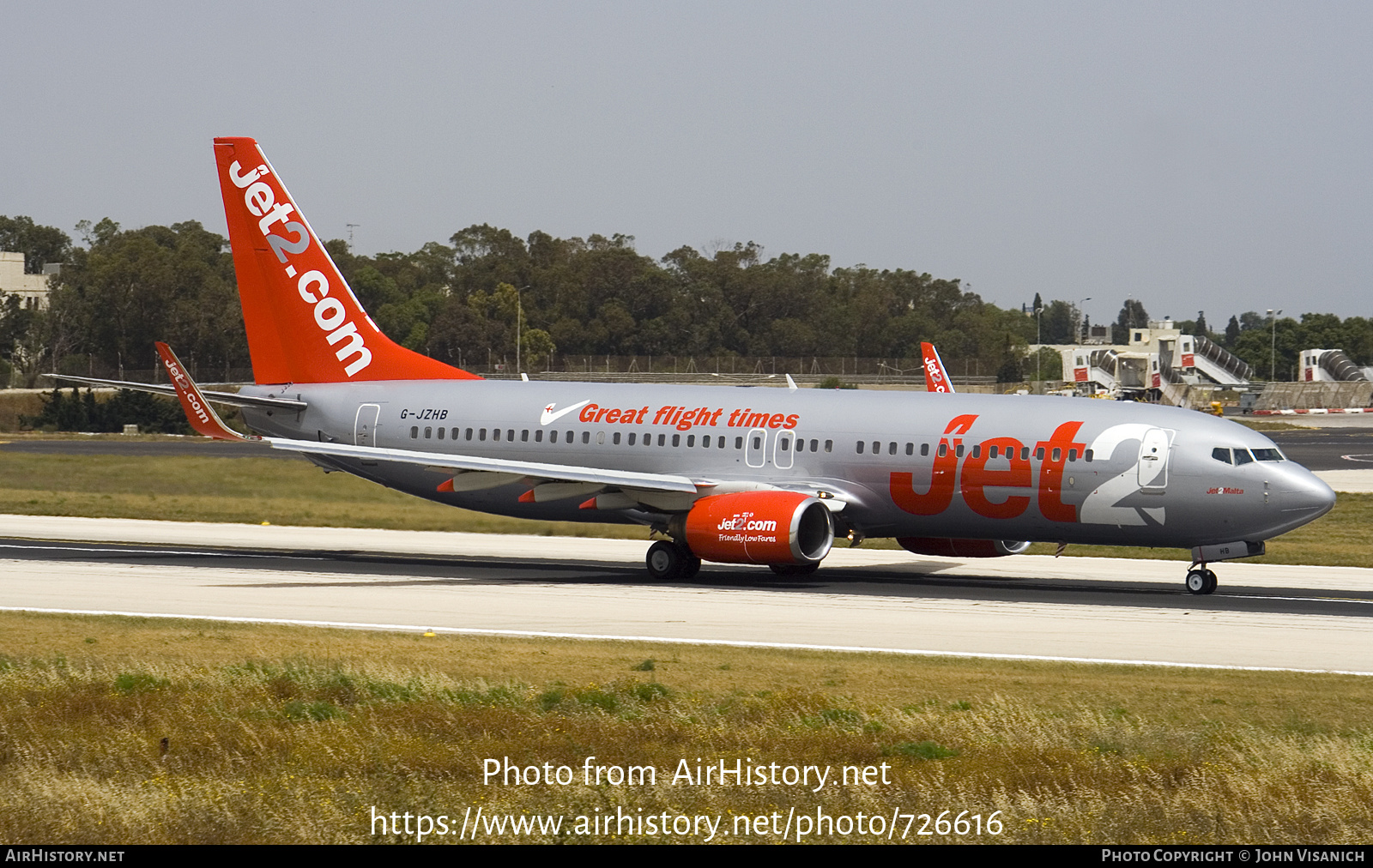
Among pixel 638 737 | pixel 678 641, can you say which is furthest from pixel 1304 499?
pixel 638 737

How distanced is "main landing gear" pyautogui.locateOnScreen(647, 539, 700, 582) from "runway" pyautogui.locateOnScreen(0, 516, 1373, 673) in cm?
42

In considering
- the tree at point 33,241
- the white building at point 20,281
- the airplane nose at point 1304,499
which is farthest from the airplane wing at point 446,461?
the tree at point 33,241

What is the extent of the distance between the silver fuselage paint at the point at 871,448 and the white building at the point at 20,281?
128 meters

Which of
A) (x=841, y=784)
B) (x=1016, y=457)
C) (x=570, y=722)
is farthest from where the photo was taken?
(x=1016, y=457)

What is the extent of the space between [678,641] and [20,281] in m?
149

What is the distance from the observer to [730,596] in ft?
109

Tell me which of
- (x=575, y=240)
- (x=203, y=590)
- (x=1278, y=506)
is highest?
(x=575, y=240)

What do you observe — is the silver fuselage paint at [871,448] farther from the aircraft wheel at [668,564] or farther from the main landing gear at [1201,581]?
the aircraft wheel at [668,564]

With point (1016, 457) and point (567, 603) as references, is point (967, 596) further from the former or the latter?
point (567, 603)

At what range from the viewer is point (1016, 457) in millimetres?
33969

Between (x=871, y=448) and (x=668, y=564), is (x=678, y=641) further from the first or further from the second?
(x=871, y=448)

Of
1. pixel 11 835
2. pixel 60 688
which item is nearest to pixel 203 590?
pixel 60 688

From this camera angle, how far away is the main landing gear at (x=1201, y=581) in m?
33.6

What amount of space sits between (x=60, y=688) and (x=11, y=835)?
7.26 metres
